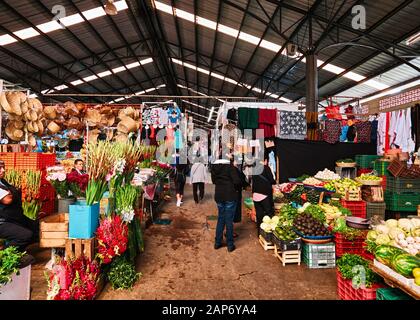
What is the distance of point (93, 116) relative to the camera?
280 inches

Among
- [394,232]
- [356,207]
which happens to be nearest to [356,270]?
[394,232]

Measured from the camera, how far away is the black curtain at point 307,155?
7.21m

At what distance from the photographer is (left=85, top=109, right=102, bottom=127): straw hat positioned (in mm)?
7077

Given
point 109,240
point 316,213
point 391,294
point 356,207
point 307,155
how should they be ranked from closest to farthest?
1. point 391,294
2. point 109,240
3. point 316,213
4. point 356,207
5. point 307,155

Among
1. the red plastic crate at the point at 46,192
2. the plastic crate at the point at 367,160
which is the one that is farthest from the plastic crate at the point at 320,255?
the red plastic crate at the point at 46,192

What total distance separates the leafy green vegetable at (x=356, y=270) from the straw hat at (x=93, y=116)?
6.38 meters

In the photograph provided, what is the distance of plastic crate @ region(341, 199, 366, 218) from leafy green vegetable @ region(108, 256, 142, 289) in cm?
420

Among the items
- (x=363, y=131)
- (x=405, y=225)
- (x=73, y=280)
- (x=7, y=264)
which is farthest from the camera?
(x=363, y=131)

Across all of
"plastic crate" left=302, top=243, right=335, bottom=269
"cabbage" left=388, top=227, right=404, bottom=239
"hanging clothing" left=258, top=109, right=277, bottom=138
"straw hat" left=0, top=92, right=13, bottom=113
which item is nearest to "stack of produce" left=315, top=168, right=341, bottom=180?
"hanging clothing" left=258, top=109, right=277, bottom=138

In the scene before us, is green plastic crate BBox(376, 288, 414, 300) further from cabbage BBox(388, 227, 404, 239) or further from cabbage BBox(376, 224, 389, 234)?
cabbage BBox(376, 224, 389, 234)

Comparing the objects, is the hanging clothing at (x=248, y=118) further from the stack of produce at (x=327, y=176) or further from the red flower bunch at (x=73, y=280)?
the red flower bunch at (x=73, y=280)

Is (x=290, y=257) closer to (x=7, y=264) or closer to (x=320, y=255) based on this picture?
(x=320, y=255)

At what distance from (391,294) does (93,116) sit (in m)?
7.02
